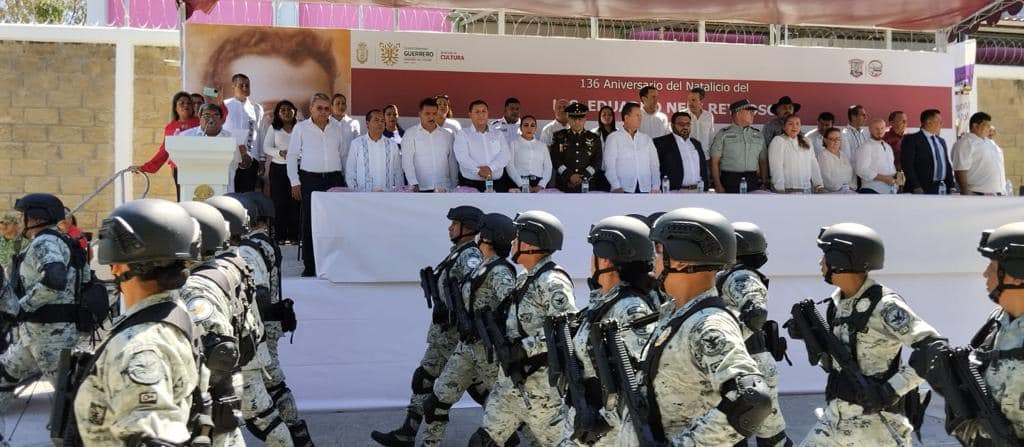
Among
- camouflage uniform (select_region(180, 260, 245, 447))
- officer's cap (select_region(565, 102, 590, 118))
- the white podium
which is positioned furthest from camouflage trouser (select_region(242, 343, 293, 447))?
officer's cap (select_region(565, 102, 590, 118))

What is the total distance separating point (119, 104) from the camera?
13.8 m

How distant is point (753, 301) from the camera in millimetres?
5840

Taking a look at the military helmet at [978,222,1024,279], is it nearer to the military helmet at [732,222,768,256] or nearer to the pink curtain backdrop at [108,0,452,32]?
the military helmet at [732,222,768,256]

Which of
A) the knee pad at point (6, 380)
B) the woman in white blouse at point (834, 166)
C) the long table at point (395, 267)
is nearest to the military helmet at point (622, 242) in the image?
the long table at point (395, 267)

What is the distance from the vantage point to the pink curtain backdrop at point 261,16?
545 inches

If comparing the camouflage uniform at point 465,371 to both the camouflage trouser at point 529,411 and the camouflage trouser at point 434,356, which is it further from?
the camouflage trouser at point 529,411

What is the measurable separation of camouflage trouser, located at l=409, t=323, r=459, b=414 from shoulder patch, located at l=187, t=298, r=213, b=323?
111 inches

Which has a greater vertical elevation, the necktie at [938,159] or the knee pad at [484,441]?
the necktie at [938,159]

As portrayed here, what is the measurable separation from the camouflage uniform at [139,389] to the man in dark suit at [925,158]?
32.1 ft

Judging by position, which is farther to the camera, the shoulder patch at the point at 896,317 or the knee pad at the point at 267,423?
the knee pad at the point at 267,423

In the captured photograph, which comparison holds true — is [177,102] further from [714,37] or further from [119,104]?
[714,37]

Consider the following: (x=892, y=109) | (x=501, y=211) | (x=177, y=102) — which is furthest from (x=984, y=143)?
(x=177, y=102)

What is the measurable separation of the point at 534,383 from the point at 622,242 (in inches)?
52.2

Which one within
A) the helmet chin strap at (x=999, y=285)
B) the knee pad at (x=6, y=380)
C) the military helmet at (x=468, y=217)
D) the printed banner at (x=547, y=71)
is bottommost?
the knee pad at (x=6, y=380)
